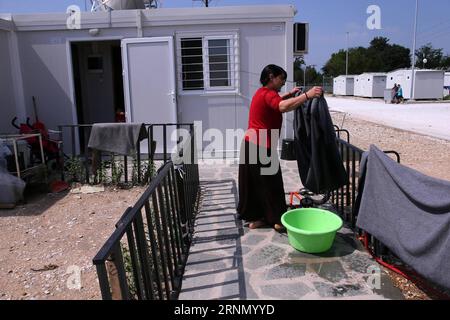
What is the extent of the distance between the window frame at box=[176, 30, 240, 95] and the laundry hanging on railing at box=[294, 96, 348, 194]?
158 inches

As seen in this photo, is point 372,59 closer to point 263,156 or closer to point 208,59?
point 208,59

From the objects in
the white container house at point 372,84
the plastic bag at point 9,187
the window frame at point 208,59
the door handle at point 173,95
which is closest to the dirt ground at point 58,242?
the plastic bag at point 9,187

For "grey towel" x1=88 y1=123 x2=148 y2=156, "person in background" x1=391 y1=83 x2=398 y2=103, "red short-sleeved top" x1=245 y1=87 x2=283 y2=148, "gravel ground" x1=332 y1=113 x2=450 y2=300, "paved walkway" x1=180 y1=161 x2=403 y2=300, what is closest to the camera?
"paved walkway" x1=180 y1=161 x2=403 y2=300

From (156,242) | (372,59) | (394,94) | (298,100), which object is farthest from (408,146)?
(372,59)

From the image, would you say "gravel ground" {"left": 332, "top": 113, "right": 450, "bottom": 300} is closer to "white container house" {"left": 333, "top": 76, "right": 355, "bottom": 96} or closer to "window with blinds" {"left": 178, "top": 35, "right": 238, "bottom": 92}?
"window with blinds" {"left": 178, "top": 35, "right": 238, "bottom": 92}

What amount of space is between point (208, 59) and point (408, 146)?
5798 millimetres

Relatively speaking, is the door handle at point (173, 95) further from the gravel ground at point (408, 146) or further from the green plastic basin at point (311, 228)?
the green plastic basin at point (311, 228)

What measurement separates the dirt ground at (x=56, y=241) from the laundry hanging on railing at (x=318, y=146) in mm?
2284

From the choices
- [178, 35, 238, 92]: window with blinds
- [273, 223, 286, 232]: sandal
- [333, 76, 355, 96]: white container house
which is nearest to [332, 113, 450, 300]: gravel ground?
[273, 223, 286, 232]: sandal

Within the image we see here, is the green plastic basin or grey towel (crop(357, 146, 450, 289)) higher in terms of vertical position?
grey towel (crop(357, 146, 450, 289))

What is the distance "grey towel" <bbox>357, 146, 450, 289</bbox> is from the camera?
256cm

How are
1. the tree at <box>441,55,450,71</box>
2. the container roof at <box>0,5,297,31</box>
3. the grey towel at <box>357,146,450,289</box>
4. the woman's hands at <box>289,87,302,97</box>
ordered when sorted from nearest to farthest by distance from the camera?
the grey towel at <box>357,146,450,289</box>
the woman's hands at <box>289,87,302,97</box>
the container roof at <box>0,5,297,31</box>
the tree at <box>441,55,450,71</box>

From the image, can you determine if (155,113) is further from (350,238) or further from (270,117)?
(350,238)

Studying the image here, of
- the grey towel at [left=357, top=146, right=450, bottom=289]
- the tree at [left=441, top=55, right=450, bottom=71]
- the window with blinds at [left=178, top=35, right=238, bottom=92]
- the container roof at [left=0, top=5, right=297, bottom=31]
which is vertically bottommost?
the grey towel at [left=357, top=146, right=450, bottom=289]
